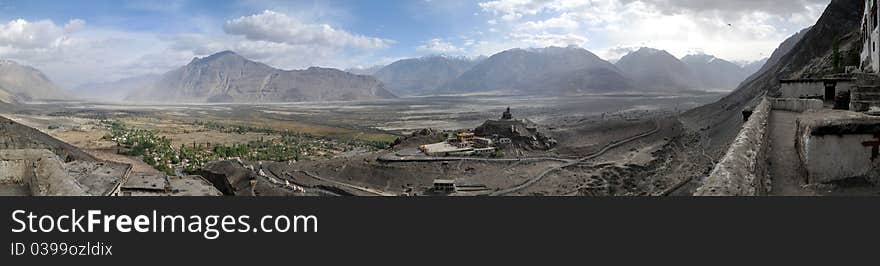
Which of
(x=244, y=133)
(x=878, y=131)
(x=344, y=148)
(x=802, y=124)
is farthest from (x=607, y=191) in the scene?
(x=244, y=133)

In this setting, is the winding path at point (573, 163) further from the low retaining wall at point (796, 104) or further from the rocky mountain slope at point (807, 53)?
the low retaining wall at point (796, 104)

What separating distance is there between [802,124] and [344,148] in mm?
39253

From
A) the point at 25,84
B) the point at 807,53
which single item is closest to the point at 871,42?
the point at 807,53

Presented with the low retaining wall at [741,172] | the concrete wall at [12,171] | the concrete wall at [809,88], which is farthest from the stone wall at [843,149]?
the concrete wall at [12,171]

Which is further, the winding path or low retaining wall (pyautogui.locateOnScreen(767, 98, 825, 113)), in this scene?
the winding path

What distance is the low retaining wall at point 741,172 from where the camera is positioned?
19.1 ft

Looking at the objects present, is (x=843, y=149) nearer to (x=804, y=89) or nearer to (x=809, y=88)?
(x=809, y=88)

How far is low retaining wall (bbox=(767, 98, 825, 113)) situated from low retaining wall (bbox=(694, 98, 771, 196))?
644 cm

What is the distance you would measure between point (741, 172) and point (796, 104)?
11.2 meters

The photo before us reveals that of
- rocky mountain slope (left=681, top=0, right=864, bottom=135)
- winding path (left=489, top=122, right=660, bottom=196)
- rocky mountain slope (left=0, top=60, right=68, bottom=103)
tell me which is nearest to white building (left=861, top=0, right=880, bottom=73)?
winding path (left=489, top=122, right=660, bottom=196)

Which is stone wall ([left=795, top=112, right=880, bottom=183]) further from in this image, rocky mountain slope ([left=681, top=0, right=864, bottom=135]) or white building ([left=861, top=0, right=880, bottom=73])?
rocky mountain slope ([left=681, top=0, right=864, bottom=135])

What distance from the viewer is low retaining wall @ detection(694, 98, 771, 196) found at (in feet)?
19.1

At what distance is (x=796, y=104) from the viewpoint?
51.1ft

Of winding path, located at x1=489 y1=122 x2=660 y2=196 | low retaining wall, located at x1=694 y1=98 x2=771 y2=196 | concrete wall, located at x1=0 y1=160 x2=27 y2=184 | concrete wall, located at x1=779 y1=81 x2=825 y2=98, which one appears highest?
concrete wall, located at x1=779 y1=81 x2=825 y2=98
